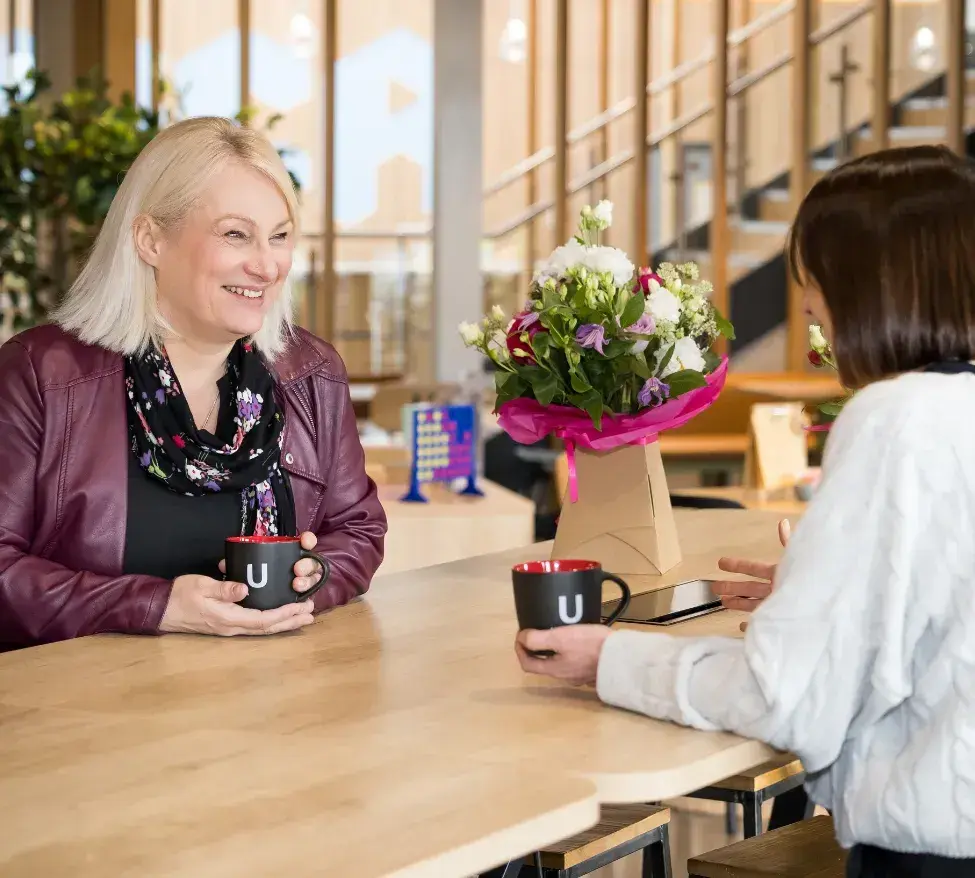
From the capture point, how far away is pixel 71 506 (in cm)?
208

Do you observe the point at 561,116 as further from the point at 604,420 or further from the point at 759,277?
the point at 604,420

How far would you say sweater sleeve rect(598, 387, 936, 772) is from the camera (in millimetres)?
1332

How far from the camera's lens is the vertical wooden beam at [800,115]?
770 centimetres

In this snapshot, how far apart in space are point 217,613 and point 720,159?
6511mm

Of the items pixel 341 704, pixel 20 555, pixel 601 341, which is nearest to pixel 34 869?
pixel 341 704

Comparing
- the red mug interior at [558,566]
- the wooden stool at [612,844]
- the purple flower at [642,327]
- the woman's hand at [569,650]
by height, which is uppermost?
the purple flower at [642,327]

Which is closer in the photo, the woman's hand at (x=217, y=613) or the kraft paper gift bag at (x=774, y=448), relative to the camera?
the woman's hand at (x=217, y=613)

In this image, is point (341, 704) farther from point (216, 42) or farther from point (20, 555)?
point (216, 42)

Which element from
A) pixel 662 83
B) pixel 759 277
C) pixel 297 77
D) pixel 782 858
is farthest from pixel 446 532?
pixel 297 77

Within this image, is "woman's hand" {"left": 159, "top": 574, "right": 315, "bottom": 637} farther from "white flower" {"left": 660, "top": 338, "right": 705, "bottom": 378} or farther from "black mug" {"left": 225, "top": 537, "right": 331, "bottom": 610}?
"white flower" {"left": 660, "top": 338, "right": 705, "bottom": 378}

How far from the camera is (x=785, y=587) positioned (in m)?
1.36

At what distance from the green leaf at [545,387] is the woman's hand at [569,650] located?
0.58 m

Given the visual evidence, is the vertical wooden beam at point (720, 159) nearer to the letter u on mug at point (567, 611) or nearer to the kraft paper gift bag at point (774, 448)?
the kraft paper gift bag at point (774, 448)

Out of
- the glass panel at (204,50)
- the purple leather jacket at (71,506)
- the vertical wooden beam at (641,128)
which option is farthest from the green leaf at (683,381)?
the glass panel at (204,50)
